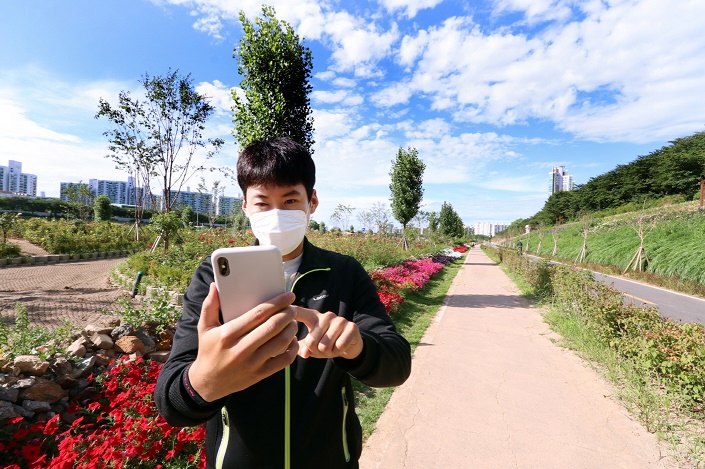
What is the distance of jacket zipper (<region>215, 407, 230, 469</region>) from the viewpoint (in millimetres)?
1180

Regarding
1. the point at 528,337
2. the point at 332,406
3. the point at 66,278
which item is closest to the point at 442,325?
the point at 528,337

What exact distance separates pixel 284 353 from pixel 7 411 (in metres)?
3.25

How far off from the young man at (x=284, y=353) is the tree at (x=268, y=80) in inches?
226

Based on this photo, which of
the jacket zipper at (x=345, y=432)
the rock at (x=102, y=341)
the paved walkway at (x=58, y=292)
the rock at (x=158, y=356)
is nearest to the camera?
the jacket zipper at (x=345, y=432)

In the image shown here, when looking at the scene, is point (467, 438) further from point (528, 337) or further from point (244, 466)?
point (528, 337)

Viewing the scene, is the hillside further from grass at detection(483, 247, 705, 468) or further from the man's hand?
the man's hand

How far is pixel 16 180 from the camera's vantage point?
10044 centimetres

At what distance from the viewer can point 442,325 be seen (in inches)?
307

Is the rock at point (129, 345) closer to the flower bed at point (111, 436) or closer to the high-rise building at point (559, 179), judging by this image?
the flower bed at point (111, 436)

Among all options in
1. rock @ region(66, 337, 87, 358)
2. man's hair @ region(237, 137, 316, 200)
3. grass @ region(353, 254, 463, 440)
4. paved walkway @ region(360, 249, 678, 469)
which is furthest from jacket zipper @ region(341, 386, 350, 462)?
rock @ region(66, 337, 87, 358)

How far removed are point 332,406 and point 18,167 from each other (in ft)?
502

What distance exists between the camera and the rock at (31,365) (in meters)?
2.98

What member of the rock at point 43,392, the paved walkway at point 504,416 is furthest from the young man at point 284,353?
the rock at point 43,392

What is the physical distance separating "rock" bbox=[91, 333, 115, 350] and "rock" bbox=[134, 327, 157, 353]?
0.31m
